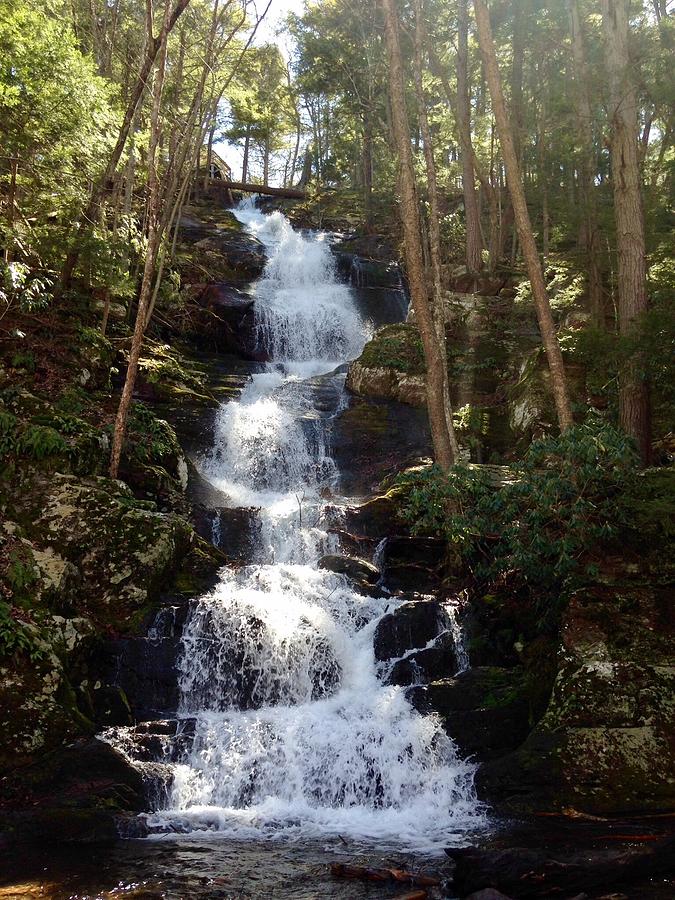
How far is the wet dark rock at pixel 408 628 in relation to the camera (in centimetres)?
981

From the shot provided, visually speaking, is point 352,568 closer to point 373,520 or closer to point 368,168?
point 373,520

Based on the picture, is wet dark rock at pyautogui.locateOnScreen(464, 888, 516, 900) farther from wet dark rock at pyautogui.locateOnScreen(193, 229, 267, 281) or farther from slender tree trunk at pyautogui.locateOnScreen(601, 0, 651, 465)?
wet dark rock at pyautogui.locateOnScreen(193, 229, 267, 281)

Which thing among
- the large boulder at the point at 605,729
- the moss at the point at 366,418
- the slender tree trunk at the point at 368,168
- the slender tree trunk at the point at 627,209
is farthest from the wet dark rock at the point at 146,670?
the slender tree trunk at the point at 368,168

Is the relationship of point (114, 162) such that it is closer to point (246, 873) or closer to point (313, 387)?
point (313, 387)

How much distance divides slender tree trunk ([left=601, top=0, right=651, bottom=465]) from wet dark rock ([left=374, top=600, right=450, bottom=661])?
13.0 ft

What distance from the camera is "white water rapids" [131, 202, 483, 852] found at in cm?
720

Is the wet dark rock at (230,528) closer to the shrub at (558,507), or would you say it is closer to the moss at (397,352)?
the shrub at (558,507)

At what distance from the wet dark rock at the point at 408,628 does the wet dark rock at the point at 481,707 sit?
937 mm

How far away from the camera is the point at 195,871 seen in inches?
230

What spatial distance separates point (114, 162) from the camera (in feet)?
43.0

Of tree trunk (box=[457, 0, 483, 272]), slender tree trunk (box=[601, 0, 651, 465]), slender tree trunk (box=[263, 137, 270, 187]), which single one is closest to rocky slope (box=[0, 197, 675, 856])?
slender tree trunk (box=[601, 0, 651, 465])

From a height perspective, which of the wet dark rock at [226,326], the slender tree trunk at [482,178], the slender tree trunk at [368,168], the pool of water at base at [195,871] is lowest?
the pool of water at base at [195,871]

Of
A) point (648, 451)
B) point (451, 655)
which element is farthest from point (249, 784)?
point (648, 451)

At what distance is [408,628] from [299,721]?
2.17 meters
